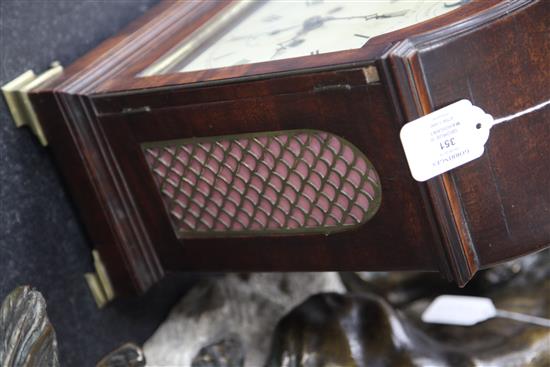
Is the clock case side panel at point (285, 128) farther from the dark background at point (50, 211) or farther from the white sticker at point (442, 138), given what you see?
the dark background at point (50, 211)

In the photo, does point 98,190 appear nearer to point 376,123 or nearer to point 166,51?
point 166,51

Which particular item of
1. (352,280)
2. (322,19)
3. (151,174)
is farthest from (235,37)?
(352,280)

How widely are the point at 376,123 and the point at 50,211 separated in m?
0.72

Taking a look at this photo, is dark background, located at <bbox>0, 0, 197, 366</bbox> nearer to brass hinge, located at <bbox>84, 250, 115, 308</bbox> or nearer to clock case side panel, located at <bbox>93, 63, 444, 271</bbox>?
brass hinge, located at <bbox>84, 250, 115, 308</bbox>

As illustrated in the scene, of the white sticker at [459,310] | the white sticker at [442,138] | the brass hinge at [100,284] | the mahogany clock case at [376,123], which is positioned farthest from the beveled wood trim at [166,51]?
the white sticker at [459,310]

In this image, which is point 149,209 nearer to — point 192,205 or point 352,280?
point 192,205

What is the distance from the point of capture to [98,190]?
1.59 m

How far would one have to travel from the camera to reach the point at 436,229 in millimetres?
1286

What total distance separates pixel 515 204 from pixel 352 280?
0.77 m

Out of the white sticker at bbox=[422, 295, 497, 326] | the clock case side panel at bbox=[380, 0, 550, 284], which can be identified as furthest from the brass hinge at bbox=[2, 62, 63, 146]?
the white sticker at bbox=[422, 295, 497, 326]

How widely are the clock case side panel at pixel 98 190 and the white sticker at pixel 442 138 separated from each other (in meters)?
0.60

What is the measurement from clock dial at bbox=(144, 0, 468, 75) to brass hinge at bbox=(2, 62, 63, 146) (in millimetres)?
231

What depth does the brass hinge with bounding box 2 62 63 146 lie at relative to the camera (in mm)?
1574

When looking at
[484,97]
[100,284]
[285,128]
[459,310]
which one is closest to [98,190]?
[100,284]
